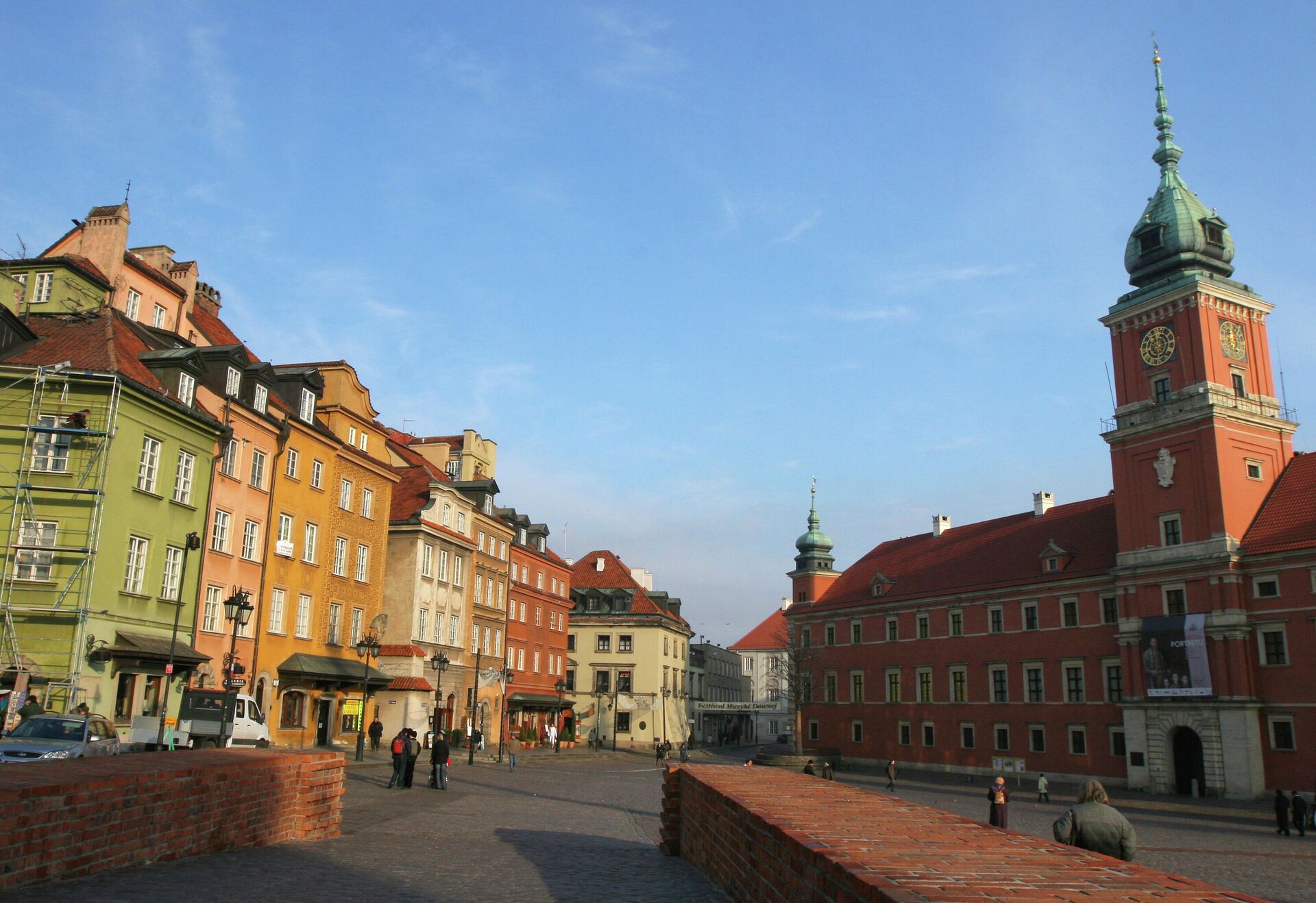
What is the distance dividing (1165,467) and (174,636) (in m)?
45.8

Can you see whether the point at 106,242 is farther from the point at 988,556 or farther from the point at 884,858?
the point at 988,556

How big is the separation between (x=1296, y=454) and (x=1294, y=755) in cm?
1646

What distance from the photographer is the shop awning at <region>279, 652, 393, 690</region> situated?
126 ft

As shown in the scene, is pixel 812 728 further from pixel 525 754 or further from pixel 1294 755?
pixel 1294 755

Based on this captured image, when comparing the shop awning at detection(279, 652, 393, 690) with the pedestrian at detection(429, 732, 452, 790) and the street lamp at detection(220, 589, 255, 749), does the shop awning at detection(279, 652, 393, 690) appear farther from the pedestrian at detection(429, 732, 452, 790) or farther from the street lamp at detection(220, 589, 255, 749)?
the pedestrian at detection(429, 732, 452, 790)

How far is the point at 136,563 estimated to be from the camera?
99.2ft

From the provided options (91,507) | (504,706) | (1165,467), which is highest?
(1165,467)

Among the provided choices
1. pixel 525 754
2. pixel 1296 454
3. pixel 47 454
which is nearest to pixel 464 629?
pixel 525 754

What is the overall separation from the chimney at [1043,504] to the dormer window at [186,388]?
53093 millimetres

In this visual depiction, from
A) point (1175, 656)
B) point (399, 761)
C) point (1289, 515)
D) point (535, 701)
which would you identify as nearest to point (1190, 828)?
point (1175, 656)

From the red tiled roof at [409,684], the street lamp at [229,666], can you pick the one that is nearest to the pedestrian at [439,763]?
the street lamp at [229,666]

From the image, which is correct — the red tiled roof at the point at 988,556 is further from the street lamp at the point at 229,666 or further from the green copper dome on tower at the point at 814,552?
the street lamp at the point at 229,666

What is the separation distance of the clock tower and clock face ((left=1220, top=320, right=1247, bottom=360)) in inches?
2.7

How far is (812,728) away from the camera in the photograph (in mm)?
78750
